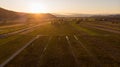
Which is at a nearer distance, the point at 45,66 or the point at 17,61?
the point at 45,66

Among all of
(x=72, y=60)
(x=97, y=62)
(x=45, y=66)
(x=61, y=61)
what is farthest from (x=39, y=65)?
(x=97, y=62)

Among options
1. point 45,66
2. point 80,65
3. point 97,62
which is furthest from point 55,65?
point 97,62

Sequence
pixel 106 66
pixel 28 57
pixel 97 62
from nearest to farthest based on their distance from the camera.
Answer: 1. pixel 106 66
2. pixel 97 62
3. pixel 28 57

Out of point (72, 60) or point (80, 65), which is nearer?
point (80, 65)

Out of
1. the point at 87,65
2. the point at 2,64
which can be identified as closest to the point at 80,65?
the point at 87,65

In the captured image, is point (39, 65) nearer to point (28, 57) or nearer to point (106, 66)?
point (28, 57)

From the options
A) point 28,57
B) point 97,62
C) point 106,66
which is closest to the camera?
point 106,66

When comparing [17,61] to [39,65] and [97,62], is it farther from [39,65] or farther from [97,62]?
[97,62]

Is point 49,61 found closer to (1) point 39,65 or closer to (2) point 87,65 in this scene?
(1) point 39,65
